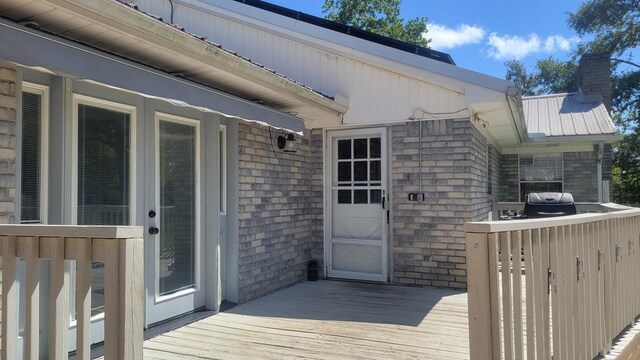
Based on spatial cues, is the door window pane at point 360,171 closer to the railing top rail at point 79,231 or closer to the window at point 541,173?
the railing top rail at point 79,231

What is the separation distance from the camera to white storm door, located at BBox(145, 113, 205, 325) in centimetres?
430

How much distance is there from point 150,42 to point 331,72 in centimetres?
364

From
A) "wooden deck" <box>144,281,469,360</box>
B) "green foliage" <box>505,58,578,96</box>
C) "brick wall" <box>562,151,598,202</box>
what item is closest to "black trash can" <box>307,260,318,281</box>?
"wooden deck" <box>144,281,469,360</box>

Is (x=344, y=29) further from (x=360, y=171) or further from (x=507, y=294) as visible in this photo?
(x=507, y=294)

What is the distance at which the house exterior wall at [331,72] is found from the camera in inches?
248

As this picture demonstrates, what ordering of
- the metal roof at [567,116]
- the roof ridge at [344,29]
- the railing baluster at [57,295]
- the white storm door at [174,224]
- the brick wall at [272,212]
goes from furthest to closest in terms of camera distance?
the metal roof at [567,116] < the roof ridge at [344,29] < the brick wall at [272,212] < the white storm door at [174,224] < the railing baluster at [57,295]

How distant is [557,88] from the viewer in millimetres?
25766

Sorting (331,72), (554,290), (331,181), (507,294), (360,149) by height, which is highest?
(331,72)

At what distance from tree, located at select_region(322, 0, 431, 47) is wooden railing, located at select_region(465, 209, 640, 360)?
19.9 m

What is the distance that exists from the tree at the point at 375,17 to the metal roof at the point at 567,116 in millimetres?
10603

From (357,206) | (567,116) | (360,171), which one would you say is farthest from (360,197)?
(567,116)

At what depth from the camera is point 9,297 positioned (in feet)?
6.79

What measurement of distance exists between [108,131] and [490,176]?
284 inches

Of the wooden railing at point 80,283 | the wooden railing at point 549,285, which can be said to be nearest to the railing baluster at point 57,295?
the wooden railing at point 80,283
